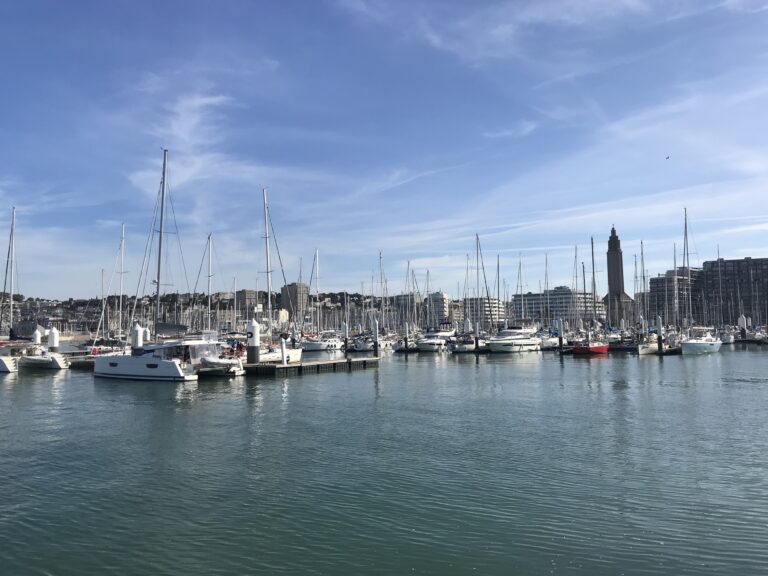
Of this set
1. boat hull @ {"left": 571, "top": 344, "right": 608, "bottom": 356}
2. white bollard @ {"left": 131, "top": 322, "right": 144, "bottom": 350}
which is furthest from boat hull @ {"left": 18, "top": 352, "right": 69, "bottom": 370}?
boat hull @ {"left": 571, "top": 344, "right": 608, "bottom": 356}

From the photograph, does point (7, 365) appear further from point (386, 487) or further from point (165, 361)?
point (386, 487)

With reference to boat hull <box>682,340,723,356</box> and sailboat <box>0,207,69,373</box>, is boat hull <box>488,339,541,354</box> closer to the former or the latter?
boat hull <box>682,340,723,356</box>

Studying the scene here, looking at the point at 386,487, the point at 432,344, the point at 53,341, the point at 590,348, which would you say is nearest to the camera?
the point at 386,487

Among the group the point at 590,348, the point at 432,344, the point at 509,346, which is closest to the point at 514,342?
the point at 509,346

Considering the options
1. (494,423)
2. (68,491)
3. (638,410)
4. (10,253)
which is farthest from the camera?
(10,253)

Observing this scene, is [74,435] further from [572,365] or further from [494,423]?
[572,365]

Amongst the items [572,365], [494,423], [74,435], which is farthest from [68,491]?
[572,365]

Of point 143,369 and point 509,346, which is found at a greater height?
point 143,369

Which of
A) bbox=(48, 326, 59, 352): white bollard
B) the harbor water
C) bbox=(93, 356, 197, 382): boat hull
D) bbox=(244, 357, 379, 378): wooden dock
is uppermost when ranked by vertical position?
bbox=(48, 326, 59, 352): white bollard

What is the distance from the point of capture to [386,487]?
18641 millimetres

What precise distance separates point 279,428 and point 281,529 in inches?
555

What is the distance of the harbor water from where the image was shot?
44.1ft

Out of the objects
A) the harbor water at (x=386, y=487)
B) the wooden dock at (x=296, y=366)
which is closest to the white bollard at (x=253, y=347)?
the wooden dock at (x=296, y=366)

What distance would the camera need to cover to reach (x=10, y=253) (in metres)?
74.9
